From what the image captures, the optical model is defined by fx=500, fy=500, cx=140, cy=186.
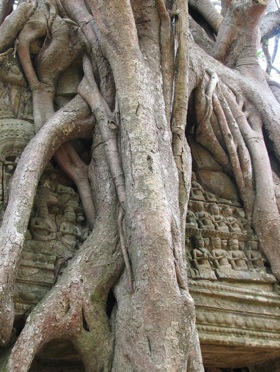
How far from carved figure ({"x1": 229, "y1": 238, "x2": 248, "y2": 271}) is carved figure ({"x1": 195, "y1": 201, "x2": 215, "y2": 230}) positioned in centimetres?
17

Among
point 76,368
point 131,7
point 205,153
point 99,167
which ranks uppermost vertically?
point 131,7

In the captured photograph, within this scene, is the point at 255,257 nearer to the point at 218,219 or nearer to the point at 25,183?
the point at 218,219

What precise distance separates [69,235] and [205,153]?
1.34 metres

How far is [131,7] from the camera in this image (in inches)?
119

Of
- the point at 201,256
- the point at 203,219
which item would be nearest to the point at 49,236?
the point at 201,256

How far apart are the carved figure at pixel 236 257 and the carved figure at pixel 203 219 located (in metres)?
Answer: 0.17

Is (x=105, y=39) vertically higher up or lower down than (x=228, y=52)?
lower down

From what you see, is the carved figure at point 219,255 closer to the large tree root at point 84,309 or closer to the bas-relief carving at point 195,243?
the bas-relief carving at point 195,243

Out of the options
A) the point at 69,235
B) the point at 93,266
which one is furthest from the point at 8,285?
the point at 69,235

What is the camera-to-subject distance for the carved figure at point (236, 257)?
3.04m

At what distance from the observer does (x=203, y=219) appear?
3.15 m

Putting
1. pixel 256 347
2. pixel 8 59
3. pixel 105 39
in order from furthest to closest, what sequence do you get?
pixel 8 59 < pixel 105 39 < pixel 256 347

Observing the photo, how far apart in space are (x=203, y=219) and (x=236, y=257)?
31cm

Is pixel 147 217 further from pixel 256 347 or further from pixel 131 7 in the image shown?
pixel 131 7
